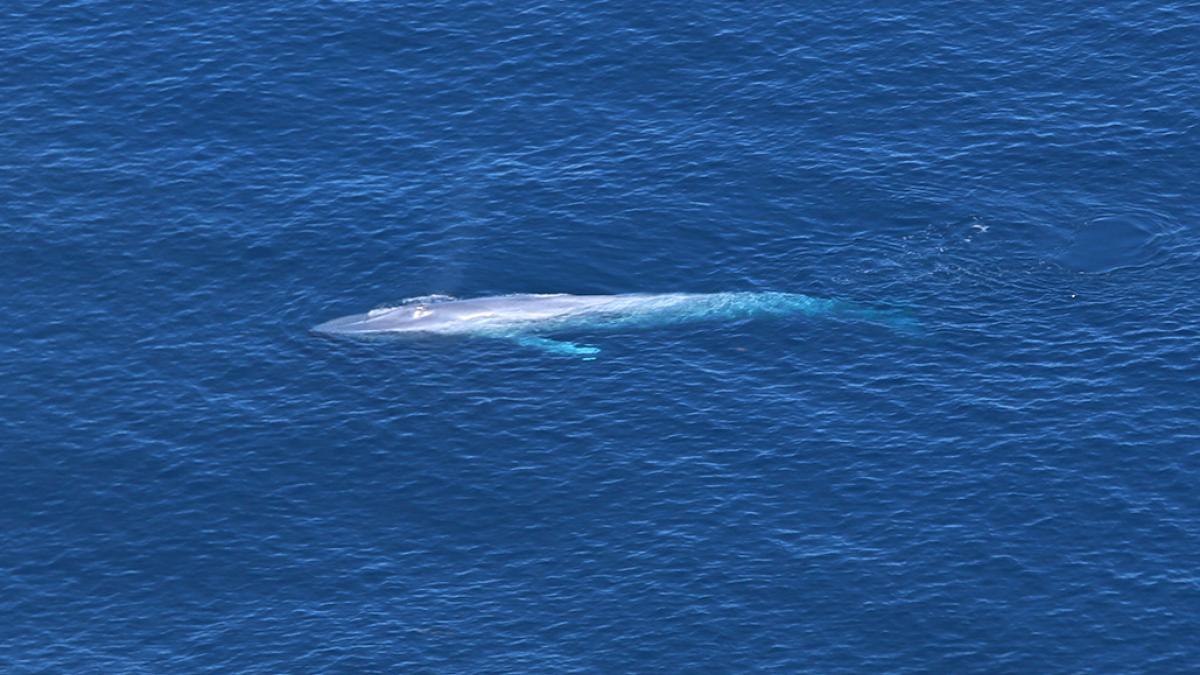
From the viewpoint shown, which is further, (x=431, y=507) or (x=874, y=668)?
(x=431, y=507)

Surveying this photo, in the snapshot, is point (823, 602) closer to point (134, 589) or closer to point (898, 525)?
point (898, 525)

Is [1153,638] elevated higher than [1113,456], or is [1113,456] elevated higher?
[1113,456]

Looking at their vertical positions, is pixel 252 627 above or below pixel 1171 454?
below

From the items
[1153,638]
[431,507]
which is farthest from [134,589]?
[1153,638]

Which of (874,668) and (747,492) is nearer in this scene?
(874,668)

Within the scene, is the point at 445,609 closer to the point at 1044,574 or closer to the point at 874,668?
the point at 874,668

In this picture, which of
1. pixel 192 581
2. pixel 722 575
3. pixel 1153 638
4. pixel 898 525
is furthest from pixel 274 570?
pixel 1153 638

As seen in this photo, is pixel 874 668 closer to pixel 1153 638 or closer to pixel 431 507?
pixel 1153 638

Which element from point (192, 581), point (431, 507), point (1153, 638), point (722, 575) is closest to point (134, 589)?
point (192, 581)
